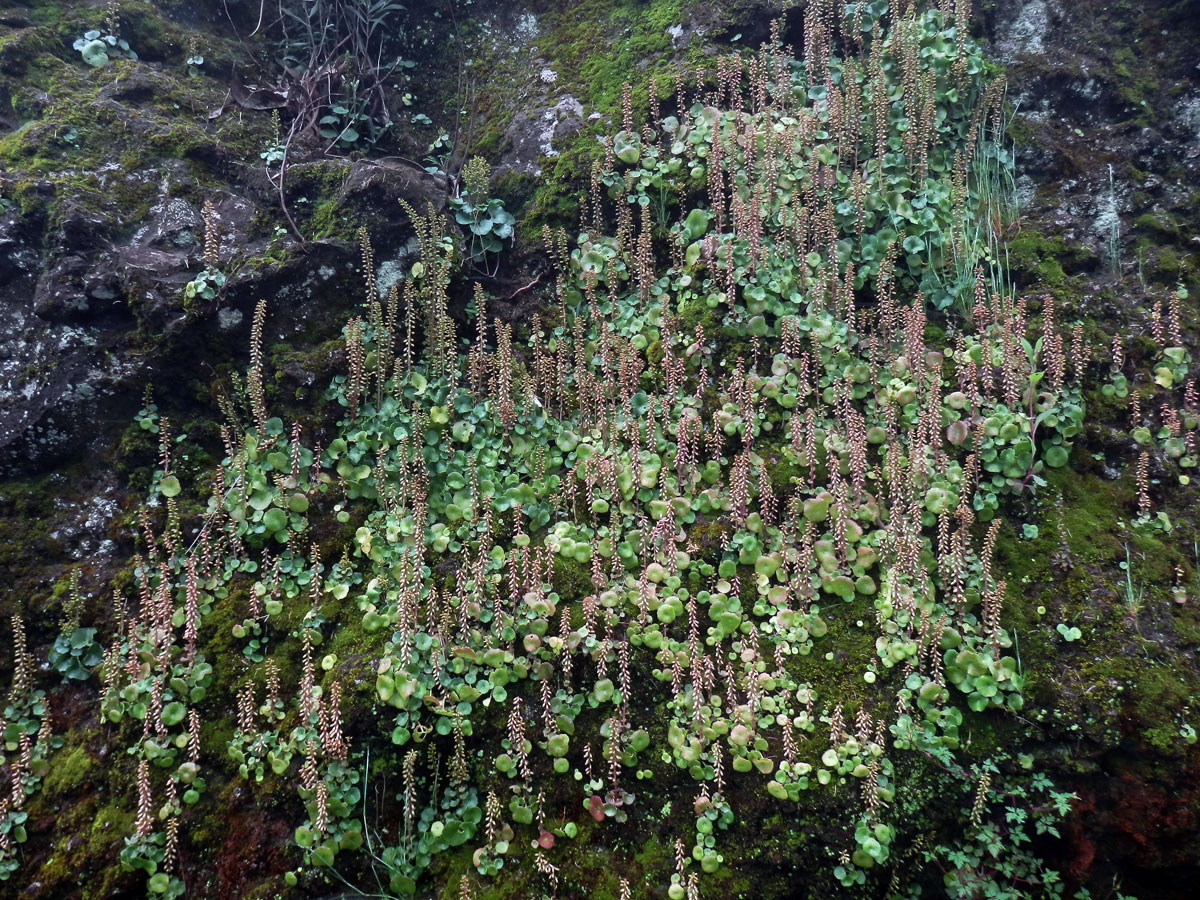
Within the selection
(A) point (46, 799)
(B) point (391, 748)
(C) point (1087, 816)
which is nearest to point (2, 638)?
(A) point (46, 799)

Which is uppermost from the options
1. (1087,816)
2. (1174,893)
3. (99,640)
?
(99,640)

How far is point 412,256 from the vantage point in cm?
504

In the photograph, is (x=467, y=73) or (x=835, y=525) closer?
(x=835, y=525)

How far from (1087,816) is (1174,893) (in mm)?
446

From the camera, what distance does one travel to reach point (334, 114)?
5715 millimetres

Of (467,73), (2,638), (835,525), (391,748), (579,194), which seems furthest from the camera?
(467,73)

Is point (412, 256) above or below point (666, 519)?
above

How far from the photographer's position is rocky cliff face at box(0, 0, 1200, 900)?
10.4 feet

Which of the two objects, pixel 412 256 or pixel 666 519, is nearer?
pixel 666 519

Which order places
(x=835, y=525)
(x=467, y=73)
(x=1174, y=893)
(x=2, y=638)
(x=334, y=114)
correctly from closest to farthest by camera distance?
(x=1174, y=893) < (x=2, y=638) < (x=835, y=525) < (x=334, y=114) < (x=467, y=73)

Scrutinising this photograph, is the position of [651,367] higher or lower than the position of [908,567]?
higher

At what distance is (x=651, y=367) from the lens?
4641mm

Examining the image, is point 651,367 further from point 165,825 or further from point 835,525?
point 165,825

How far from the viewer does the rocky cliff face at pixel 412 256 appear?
10.4 ft
